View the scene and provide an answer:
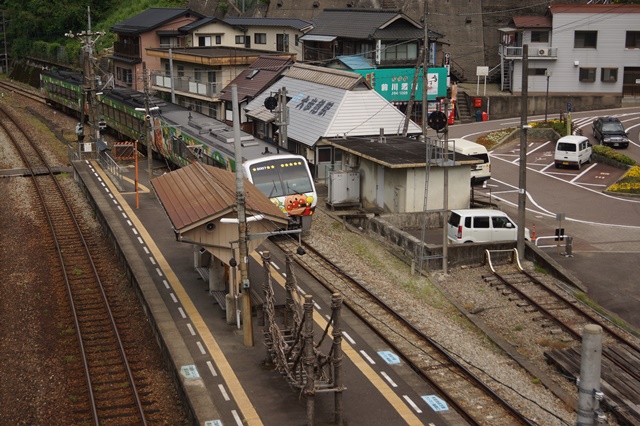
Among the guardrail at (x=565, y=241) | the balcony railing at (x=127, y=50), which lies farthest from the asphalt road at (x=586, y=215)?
the balcony railing at (x=127, y=50)

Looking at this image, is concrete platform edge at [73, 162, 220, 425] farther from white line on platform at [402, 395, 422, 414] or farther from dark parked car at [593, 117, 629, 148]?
dark parked car at [593, 117, 629, 148]

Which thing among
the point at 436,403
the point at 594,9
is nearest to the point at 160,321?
the point at 436,403

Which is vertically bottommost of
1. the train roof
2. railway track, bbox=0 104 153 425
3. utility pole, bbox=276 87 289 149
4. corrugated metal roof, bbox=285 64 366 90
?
railway track, bbox=0 104 153 425

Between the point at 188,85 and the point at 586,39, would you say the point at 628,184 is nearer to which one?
the point at 586,39

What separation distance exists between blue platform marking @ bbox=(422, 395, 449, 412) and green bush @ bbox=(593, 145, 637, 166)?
82.7 ft

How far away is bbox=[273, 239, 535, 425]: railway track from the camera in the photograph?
51.9 feet

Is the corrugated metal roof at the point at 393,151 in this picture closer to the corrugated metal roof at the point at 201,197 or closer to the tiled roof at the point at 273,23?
the corrugated metal roof at the point at 201,197

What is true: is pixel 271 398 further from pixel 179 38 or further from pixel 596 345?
pixel 179 38

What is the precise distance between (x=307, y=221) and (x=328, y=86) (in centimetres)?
1194

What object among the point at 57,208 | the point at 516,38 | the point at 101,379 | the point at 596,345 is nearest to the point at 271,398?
the point at 101,379

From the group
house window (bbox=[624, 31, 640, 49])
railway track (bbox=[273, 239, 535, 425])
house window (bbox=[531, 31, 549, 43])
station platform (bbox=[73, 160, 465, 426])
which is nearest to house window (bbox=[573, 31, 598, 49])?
house window (bbox=[531, 31, 549, 43])

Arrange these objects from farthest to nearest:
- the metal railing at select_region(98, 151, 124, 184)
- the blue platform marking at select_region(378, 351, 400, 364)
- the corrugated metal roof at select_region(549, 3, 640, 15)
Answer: the corrugated metal roof at select_region(549, 3, 640, 15) < the metal railing at select_region(98, 151, 124, 184) < the blue platform marking at select_region(378, 351, 400, 364)

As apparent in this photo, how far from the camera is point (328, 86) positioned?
37688 millimetres

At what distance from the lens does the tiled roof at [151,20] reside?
60.1 meters
